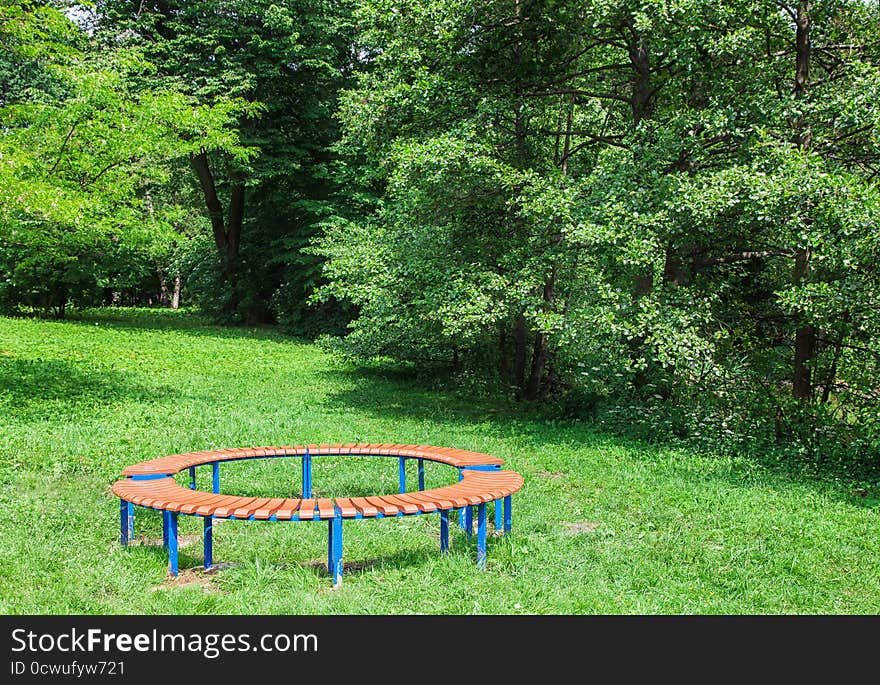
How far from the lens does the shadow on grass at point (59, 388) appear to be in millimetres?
9195

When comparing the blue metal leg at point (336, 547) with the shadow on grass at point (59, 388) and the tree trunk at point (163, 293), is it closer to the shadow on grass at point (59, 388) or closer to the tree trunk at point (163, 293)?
the shadow on grass at point (59, 388)

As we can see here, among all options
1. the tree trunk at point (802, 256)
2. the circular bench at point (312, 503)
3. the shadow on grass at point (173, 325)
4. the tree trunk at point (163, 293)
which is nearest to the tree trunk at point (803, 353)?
the tree trunk at point (802, 256)

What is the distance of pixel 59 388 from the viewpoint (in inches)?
410

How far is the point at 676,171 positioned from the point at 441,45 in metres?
3.60

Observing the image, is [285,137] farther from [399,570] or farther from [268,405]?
[399,570]

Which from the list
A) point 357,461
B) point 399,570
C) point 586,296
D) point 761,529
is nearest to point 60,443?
point 357,461

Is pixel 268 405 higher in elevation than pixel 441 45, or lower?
lower

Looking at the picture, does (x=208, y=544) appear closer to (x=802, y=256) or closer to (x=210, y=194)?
(x=802, y=256)

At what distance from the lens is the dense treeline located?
25.8 feet

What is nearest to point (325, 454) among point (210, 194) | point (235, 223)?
point (210, 194)

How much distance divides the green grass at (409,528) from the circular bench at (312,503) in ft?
0.58

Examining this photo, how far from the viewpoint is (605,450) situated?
8336 millimetres

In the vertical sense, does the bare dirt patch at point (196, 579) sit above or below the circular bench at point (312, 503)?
below

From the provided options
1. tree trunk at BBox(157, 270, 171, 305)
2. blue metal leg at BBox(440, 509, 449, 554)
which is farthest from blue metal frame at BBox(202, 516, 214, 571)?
tree trunk at BBox(157, 270, 171, 305)
